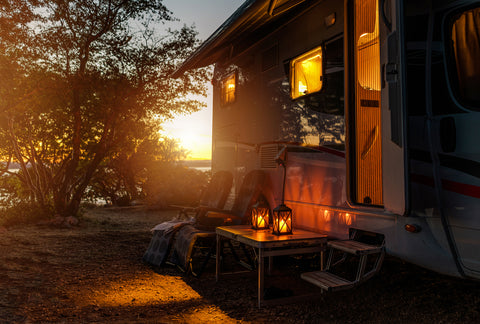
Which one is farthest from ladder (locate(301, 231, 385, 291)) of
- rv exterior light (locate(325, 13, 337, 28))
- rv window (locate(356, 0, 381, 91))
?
rv exterior light (locate(325, 13, 337, 28))

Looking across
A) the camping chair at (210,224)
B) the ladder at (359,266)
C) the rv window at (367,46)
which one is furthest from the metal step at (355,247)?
the camping chair at (210,224)

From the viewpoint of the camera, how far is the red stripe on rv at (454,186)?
2496 mm

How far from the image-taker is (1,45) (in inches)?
308

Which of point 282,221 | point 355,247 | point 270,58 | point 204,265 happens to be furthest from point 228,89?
point 355,247

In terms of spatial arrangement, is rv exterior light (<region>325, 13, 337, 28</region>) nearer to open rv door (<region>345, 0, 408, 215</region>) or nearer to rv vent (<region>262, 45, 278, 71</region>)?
open rv door (<region>345, 0, 408, 215</region>)

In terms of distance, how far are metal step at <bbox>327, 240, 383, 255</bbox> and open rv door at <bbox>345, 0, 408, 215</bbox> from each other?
34 cm

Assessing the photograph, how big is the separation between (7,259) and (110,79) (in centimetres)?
472

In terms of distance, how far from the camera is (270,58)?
195 inches

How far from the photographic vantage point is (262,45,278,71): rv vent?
4852mm

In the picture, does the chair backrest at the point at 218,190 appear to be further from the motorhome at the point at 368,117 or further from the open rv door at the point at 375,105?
the open rv door at the point at 375,105

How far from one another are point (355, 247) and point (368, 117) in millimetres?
1247

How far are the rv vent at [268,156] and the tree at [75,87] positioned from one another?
5.05m

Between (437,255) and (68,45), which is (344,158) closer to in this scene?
(437,255)

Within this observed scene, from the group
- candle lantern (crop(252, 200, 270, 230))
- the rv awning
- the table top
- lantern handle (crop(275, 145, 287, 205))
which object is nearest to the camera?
the table top
